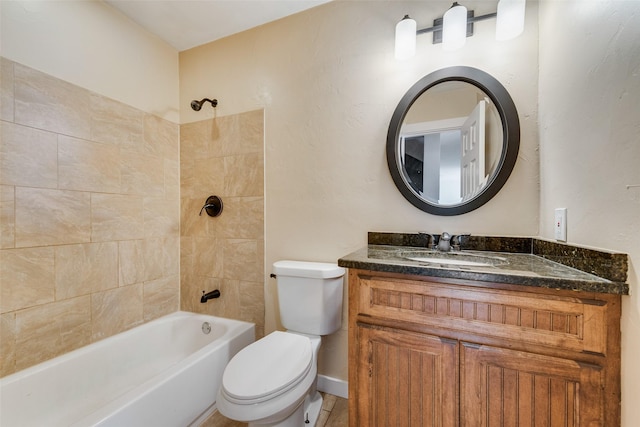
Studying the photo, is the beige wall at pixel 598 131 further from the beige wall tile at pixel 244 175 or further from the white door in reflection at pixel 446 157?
the beige wall tile at pixel 244 175

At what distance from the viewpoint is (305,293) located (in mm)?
1497

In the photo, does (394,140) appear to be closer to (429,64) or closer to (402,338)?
(429,64)

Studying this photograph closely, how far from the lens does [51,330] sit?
4.56 ft

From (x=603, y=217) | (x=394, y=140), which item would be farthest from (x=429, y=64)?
(x=603, y=217)

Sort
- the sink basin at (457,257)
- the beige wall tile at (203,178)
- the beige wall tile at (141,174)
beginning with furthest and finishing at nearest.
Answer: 1. the beige wall tile at (203,178)
2. the beige wall tile at (141,174)
3. the sink basin at (457,257)

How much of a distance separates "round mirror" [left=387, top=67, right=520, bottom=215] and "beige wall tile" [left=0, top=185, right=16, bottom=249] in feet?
6.14

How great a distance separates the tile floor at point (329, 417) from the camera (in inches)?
55.3

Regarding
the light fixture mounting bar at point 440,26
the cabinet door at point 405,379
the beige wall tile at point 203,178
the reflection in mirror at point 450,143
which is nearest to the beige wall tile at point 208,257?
the beige wall tile at point 203,178

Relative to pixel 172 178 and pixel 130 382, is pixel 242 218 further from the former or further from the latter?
pixel 130 382

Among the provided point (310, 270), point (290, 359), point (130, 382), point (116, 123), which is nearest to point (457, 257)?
point (310, 270)

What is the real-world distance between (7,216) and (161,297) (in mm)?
991

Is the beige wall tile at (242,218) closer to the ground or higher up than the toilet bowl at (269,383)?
higher up

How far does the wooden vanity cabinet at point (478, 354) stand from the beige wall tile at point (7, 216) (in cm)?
160

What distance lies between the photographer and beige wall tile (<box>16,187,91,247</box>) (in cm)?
129
